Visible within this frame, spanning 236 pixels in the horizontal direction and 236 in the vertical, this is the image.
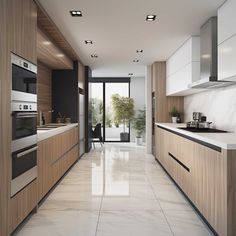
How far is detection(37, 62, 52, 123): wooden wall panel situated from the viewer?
5.85 m

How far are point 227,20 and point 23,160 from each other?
272cm

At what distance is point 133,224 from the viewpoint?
9.64 ft

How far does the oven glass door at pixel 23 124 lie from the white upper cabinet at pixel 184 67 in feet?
9.18

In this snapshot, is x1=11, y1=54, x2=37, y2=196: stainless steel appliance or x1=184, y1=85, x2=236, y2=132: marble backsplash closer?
x1=11, y1=54, x2=37, y2=196: stainless steel appliance

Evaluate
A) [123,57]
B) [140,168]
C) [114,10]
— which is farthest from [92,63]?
[114,10]

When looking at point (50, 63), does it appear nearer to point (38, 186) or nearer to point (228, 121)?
point (38, 186)

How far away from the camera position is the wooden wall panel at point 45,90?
5.85 metres

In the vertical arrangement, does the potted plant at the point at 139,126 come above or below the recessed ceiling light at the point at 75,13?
below

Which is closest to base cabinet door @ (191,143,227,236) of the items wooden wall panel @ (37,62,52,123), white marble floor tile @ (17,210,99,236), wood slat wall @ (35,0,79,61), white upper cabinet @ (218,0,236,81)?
white upper cabinet @ (218,0,236,81)

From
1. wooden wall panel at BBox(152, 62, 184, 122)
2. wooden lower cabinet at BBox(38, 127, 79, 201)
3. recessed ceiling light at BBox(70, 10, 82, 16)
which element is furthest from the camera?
wooden wall panel at BBox(152, 62, 184, 122)

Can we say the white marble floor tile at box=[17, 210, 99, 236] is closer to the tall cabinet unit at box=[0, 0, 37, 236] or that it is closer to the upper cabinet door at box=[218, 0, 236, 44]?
the tall cabinet unit at box=[0, 0, 37, 236]

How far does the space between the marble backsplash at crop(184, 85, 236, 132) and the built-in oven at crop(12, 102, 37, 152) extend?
102 inches

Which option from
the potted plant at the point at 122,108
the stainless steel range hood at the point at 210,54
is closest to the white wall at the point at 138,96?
the potted plant at the point at 122,108

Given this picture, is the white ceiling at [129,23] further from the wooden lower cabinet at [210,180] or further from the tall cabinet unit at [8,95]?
the wooden lower cabinet at [210,180]
